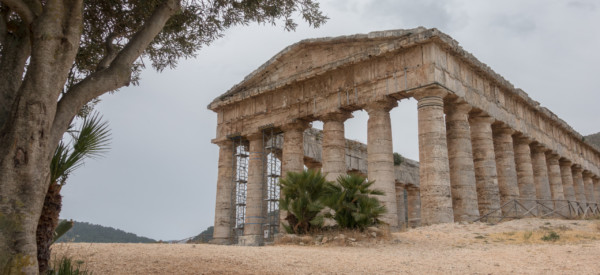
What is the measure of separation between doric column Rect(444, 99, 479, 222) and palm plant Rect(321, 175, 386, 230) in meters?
5.40

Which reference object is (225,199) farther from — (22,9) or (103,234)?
(103,234)

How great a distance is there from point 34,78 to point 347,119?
1528cm

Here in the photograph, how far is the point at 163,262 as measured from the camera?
7312 millimetres

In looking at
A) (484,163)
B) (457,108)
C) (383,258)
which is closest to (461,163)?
(484,163)

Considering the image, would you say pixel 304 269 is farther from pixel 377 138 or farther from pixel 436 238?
pixel 377 138

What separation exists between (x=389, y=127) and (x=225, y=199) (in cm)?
944

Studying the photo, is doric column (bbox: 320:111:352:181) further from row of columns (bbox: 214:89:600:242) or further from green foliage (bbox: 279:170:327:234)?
green foliage (bbox: 279:170:327:234)

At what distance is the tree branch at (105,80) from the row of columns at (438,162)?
1136cm

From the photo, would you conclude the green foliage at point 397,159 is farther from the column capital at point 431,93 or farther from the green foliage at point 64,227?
the green foliage at point 64,227

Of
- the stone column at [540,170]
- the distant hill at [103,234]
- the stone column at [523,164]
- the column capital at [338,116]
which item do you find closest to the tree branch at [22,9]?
the column capital at [338,116]

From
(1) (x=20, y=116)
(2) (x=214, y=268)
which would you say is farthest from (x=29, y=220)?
(2) (x=214, y=268)

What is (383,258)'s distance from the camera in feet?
29.2

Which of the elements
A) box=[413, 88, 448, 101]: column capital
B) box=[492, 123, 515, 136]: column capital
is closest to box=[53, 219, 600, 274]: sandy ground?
box=[413, 88, 448, 101]: column capital

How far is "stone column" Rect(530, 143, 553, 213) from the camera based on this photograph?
2358 cm
